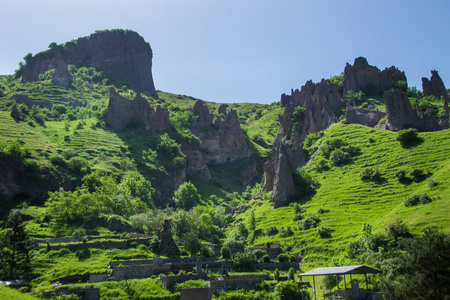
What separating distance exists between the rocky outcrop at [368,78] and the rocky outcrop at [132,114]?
73.2 meters

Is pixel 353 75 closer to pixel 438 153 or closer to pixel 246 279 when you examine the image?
pixel 438 153

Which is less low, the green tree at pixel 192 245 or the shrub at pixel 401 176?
the shrub at pixel 401 176

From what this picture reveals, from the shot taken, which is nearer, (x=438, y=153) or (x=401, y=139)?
(x=438, y=153)

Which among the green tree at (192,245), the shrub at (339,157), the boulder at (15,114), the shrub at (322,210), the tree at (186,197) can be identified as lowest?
the green tree at (192,245)

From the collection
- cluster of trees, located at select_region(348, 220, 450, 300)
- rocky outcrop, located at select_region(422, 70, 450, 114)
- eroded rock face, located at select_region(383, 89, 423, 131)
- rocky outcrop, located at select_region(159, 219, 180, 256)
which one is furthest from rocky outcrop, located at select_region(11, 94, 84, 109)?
cluster of trees, located at select_region(348, 220, 450, 300)

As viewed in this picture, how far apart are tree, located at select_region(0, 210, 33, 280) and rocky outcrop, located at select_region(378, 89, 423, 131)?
297 ft

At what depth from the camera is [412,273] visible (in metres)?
35.5

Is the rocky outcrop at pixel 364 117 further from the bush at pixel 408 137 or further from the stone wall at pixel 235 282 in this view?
the stone wall at pixel 235 282

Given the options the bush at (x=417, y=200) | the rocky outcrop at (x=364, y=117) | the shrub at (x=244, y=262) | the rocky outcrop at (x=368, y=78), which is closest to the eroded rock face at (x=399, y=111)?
the rocky outcrop at (x=364, y=117)

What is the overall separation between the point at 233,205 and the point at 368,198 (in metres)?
52.6

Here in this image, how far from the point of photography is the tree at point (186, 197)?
115m

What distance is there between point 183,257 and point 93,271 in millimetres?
14137

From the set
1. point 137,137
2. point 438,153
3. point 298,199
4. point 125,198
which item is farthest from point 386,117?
point 137,137

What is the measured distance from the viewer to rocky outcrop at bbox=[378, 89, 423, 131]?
10474 centimetres
